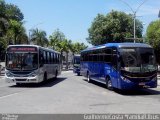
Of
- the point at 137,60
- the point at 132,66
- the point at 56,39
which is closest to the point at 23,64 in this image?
the point at 132,66

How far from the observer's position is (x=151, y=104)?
16.6 metres

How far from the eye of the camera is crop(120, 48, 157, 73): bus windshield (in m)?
21.5

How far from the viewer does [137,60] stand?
70.9ft

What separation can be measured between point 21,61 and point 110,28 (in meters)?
51.6

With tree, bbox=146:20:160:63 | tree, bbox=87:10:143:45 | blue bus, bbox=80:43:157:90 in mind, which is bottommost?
blue bus, bbox=80:43:157:90

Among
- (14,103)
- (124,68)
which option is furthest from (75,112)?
(124,68)

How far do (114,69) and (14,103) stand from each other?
7.64 metres

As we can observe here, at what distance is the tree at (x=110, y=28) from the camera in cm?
7588

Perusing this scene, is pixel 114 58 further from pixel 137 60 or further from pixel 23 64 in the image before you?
pixel 23 64

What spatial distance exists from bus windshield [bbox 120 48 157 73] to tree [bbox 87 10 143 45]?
173 ft

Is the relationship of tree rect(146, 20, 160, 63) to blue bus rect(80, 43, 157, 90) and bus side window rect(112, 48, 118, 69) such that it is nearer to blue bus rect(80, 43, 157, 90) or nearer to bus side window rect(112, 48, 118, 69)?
Result: blue bus rect(80, 43, 157, 90)

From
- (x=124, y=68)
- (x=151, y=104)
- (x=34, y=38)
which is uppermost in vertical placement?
(x=34, y=38)

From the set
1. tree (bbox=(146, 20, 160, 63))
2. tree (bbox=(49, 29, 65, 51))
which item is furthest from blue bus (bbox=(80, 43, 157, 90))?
tree (bbox=(49, 29, 65, 51))

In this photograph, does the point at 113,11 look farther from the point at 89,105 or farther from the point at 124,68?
the point at 89,105
